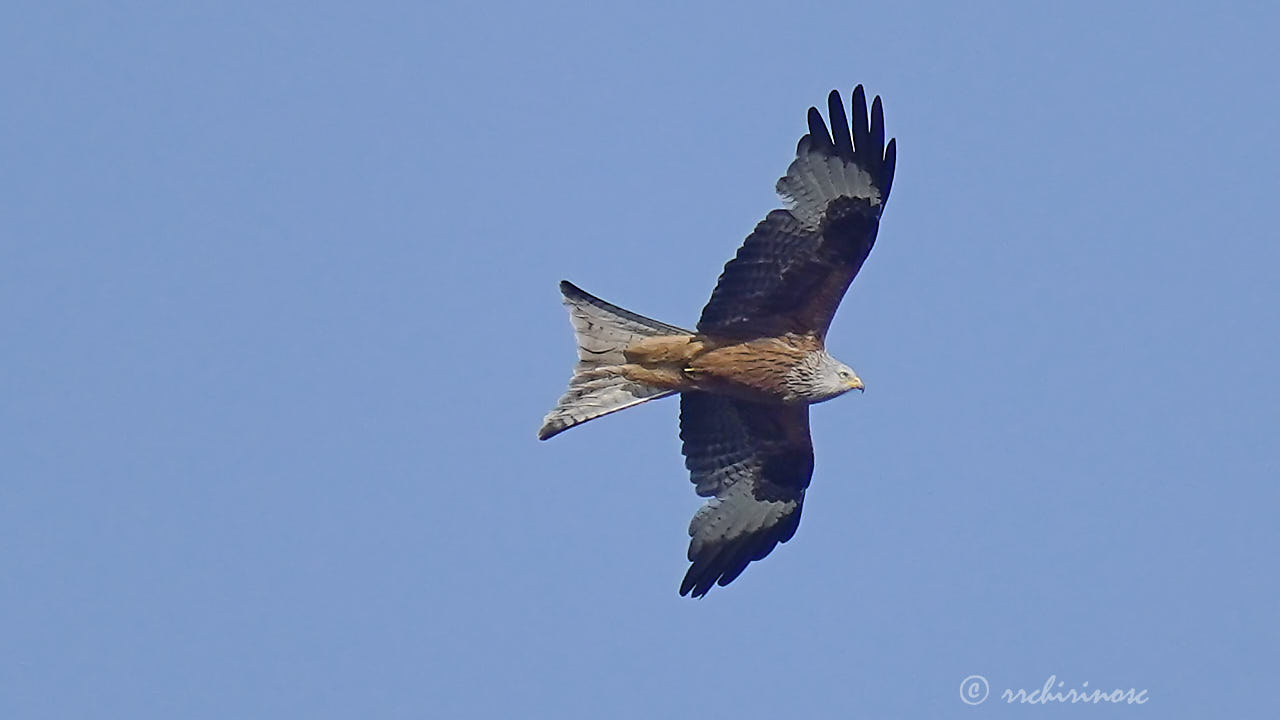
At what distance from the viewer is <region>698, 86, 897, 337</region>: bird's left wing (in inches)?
531

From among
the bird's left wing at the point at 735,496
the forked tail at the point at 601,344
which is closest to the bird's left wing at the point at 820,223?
the forked tail at the point at 601,344

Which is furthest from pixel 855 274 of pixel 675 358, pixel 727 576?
pixel 727 576

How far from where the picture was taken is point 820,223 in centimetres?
1350

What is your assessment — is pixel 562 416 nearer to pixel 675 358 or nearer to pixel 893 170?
pixel 675 358

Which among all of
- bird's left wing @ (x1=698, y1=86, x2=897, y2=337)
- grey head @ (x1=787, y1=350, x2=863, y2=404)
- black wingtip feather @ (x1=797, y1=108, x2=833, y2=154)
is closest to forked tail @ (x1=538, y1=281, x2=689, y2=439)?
bird's left wing @ (x1=698, y1=86, x2=897, y2=337)

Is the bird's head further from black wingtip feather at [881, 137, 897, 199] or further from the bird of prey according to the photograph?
black wingtip feather at [881, 137, 897, 199]

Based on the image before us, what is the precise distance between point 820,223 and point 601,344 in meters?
1.68

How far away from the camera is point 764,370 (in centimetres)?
1382

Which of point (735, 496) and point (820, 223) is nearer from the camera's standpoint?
point (820, 223)

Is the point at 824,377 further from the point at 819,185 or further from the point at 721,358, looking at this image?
the point at 819,185

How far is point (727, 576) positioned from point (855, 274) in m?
2.48

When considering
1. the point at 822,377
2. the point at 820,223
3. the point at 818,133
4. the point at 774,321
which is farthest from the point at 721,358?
the point at 818,133

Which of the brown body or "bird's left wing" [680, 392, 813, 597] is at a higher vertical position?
the brown body

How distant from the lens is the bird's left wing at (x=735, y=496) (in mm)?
14586
